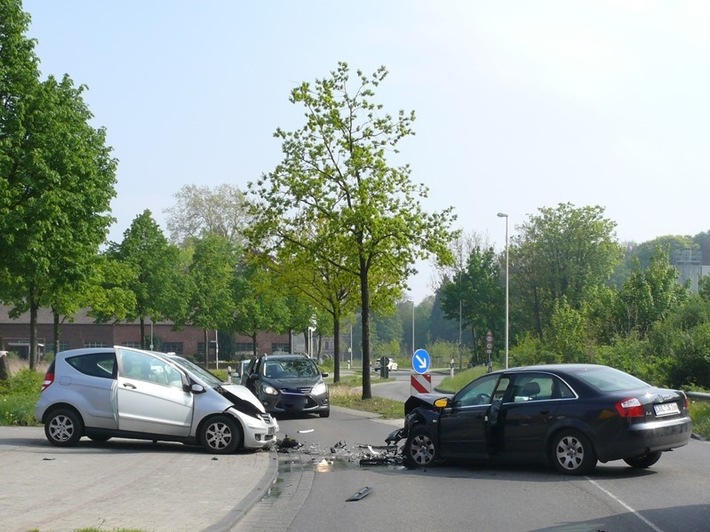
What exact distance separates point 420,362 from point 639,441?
11.5 meters

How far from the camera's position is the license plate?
537 inches

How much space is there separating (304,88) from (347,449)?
16.1m

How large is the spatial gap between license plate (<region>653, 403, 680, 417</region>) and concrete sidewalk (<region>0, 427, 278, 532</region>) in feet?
17.3

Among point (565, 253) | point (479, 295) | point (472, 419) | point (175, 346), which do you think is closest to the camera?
point (472, 419)

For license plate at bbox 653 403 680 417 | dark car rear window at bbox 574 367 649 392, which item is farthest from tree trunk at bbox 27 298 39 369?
license plate at bbox 653 403 680 417

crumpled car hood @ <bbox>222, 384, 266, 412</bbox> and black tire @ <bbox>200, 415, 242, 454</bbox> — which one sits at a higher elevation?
crumpled car hood @ <bbox>222, 384, 266, 412</bbox>

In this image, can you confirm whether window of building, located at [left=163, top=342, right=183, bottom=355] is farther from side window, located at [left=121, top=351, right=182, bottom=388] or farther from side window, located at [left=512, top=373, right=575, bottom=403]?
side window, located at [left=512, top=373, right=575, bottom=403]

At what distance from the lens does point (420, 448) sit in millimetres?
15602

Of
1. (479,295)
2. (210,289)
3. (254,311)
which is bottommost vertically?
(254,311)

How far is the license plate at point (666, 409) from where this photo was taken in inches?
537

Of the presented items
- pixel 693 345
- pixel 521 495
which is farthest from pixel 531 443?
pixel 693 345

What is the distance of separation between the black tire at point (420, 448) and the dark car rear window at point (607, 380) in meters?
2.59

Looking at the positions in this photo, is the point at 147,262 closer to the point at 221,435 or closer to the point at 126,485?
the point at 221,435

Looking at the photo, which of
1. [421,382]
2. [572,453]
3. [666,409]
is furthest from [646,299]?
[572,453]
